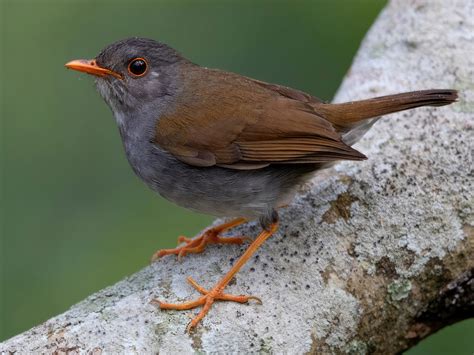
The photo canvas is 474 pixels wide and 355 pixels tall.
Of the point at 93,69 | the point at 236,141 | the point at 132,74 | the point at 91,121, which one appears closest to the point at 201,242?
the point at 236,141

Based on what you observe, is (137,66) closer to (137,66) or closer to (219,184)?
(137,66)

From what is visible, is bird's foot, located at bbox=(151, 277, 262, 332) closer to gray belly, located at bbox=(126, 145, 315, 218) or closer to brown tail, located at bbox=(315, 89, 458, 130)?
gray belly, located at bbox=(126, 145, 315, 218)

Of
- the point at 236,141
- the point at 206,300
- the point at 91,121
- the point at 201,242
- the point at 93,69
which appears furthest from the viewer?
the point at 91,121

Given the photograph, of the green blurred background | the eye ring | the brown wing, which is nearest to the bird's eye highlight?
the eye ring

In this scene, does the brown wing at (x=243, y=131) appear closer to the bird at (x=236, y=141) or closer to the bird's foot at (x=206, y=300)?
the bird at (x=236, y=141)

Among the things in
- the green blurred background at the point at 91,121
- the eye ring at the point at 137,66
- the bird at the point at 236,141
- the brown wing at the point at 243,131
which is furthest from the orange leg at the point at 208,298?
the green blurred background at the point at 91,121

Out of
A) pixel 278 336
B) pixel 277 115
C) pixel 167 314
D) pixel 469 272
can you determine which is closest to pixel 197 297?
pixel 167 314

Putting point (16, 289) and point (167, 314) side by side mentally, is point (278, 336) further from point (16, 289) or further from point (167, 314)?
point (16, 289)

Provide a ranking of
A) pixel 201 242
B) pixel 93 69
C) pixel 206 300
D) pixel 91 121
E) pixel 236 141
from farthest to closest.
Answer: pixel 91 121
pixel 93 69
pixel 201 242
pixel 236 141
pixel 206 300
